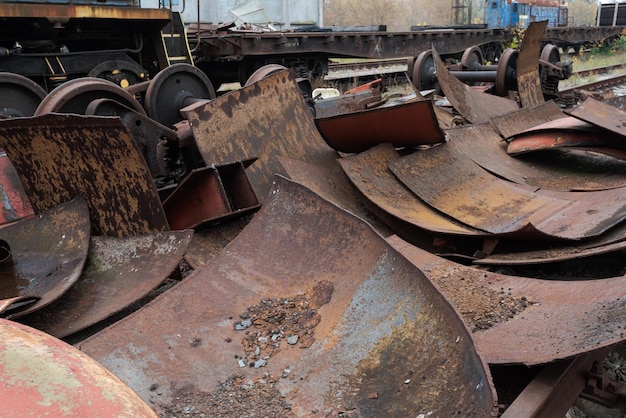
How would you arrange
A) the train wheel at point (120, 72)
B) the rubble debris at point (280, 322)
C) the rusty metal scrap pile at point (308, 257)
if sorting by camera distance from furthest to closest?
the train wheel at point (120, 72) < the rubble debris at point (280, 322) < the rusty metal scrap pile at point (308, 257)

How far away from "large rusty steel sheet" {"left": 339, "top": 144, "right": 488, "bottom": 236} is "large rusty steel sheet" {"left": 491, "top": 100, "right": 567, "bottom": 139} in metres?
1.87

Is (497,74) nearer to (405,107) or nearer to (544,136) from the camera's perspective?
(544,136)

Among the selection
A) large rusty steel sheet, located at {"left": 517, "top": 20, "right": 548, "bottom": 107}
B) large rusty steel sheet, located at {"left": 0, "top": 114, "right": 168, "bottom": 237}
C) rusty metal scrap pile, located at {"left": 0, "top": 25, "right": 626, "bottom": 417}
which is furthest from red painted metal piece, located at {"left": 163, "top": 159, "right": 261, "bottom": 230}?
large rusty steel sheet, located at {"left": 517, "top": 20, "right": 548, "bottom": 107}

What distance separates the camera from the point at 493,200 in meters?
4.28

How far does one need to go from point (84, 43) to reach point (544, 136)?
613 cm

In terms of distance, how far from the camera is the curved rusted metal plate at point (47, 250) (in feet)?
9.48

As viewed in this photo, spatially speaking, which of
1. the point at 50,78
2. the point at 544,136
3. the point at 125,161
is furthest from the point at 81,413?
the point at 50,78

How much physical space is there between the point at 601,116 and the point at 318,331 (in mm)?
3669

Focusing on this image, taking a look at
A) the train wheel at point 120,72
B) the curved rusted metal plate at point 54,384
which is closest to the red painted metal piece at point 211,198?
the curved rusted metal plate at point 54,384

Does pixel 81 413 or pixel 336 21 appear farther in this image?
pixel 336 21

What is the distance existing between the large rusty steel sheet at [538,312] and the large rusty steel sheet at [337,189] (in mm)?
730

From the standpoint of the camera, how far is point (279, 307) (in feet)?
8.32

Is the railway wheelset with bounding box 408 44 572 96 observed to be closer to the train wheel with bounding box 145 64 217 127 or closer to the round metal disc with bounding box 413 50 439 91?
the round metal disc with bounding box 413 50 439 91

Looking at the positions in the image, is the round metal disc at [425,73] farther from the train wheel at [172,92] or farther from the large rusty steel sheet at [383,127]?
the large rusty steel sheet at [383,127]
